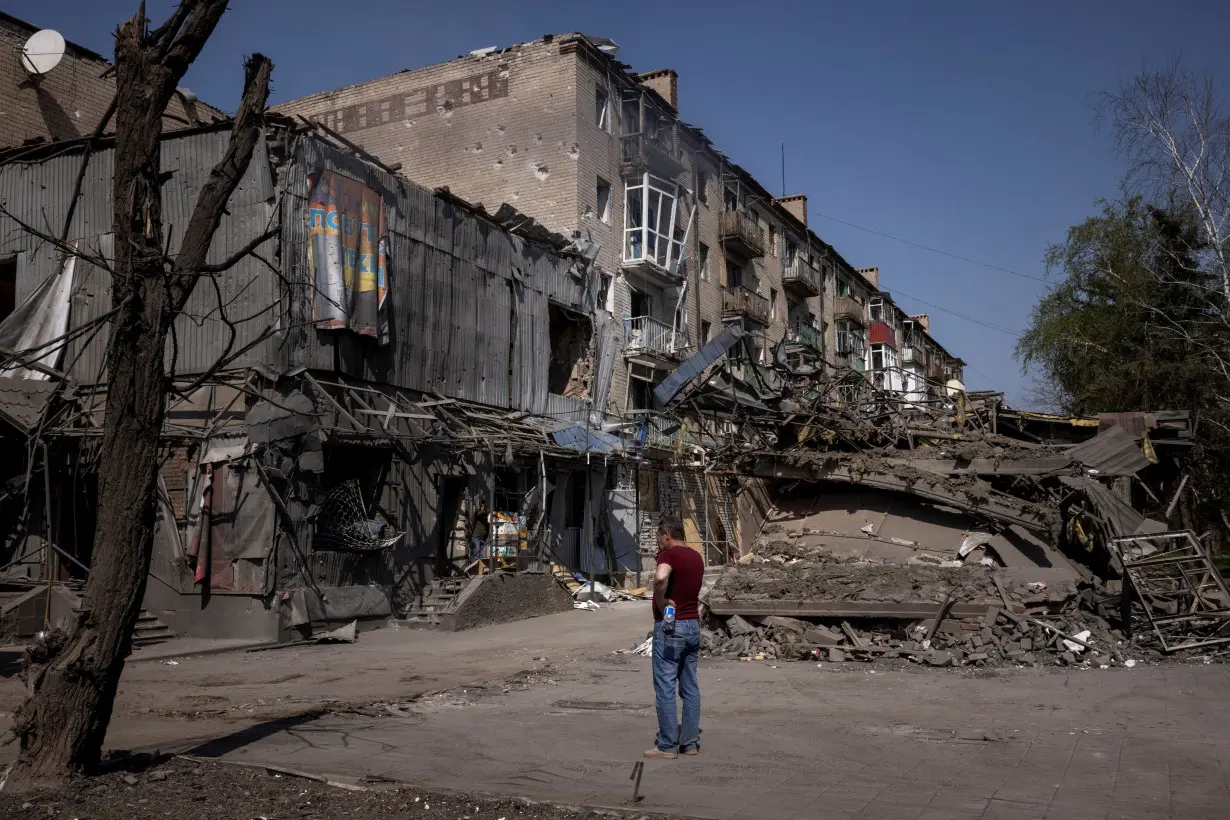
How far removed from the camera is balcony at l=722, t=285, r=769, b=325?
1444 inches

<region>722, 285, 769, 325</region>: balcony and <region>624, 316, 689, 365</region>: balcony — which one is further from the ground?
<region>722, 285, 769, 325</region>: balcony

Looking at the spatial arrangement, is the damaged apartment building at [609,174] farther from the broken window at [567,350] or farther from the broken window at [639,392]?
the broken window at [567,350]

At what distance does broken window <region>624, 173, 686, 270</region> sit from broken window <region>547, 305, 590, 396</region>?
16.2 feet

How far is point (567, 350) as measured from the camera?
25.8 metres

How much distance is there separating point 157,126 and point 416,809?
4739 mm

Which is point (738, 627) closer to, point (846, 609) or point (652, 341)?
point (846, 609)

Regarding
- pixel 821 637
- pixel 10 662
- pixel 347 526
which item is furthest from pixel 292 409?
pixel 821 637

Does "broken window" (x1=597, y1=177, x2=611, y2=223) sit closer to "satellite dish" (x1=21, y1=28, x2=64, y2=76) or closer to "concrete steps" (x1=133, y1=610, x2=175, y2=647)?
"satellite dish" (x1=21, y1=28, x2=64, y2=76)

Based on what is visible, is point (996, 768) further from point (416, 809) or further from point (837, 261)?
point (837, 261)

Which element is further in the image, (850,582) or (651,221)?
(651,221)

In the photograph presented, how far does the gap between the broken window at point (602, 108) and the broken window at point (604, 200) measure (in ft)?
5.54

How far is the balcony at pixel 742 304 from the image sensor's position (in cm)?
3669

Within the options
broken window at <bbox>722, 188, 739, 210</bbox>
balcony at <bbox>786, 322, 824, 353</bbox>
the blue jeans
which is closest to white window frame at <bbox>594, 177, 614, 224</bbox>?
broken window at <bbox>722, 188, 739, 210</bbox>

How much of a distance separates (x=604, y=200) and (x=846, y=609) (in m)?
19.0
